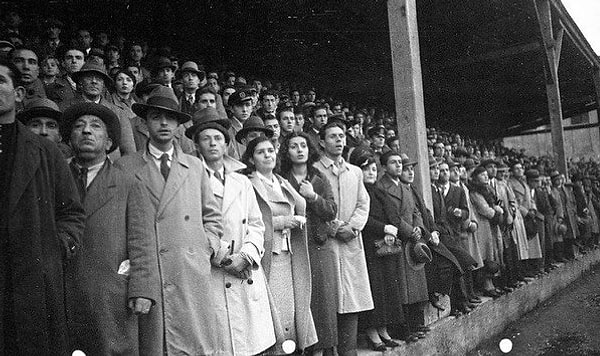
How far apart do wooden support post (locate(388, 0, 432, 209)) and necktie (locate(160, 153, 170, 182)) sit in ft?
10.0

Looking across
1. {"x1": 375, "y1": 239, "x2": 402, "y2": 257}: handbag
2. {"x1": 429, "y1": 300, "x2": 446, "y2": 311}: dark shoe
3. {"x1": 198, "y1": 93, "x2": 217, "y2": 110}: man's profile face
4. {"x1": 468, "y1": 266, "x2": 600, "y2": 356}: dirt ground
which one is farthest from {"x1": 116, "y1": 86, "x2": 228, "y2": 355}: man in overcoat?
{"x1": 468, "y1": 266, "x2": 600, "y2": 356}: dirt ground

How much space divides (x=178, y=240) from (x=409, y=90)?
3438 mm

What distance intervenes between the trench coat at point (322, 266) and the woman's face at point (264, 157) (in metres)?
0.38

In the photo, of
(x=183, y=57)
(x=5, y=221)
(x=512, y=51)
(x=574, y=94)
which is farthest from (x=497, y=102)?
(x=5, y=221)

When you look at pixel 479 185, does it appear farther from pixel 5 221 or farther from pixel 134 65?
pixel 5 221

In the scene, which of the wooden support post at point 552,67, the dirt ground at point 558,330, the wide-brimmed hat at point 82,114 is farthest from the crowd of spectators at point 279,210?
the wooden support post at point 552,67

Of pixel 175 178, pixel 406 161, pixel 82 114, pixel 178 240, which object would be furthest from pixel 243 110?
pixel 178 240

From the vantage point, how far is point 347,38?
36.1 ft

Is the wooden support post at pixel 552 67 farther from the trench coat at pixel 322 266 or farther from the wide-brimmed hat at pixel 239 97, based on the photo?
the trench coat at pixel 322 266

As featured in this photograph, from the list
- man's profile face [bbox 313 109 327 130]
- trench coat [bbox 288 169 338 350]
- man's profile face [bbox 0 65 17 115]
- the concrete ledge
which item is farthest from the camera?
man's profile face [bbox 313 109 327 130]

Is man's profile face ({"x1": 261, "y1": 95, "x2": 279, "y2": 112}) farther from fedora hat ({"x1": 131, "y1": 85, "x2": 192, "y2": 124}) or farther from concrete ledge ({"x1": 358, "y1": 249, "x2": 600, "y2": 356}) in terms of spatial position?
fedora hat ({"x1": 131, "y1": 85, "x2": 192, "y2": 124})

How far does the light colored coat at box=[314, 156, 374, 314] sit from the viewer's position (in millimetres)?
4465

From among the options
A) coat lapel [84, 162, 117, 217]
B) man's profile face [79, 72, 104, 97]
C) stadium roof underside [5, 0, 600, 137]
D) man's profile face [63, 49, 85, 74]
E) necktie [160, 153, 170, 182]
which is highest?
stadium roof underside [5, 0, 600, 137]

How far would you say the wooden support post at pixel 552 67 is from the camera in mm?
10148
